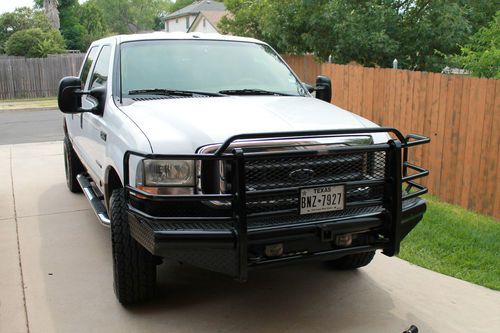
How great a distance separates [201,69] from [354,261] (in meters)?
2.19

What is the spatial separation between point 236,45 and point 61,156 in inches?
246

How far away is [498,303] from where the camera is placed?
4289mm

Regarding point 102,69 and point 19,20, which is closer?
point 102,69

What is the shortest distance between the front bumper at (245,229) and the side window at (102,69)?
1.83 m

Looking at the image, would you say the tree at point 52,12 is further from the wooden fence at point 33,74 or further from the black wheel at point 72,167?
the black wheel at point 72,167

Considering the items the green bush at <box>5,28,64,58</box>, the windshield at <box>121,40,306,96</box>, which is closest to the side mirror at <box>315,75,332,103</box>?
the windshield at <box>121,40,306,96</box>

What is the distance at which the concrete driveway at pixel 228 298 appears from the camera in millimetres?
3913

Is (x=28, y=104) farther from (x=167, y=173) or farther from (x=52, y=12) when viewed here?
(x=167, y=173)

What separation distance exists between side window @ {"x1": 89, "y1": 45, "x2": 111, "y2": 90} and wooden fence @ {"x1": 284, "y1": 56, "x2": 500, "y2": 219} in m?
4.54

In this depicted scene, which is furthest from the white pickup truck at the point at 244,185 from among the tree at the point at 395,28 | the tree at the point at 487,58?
the tree at the point at 395,28

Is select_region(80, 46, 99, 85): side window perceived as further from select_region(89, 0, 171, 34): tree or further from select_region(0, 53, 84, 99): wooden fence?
select_region(89, 0, 171, 34): tree

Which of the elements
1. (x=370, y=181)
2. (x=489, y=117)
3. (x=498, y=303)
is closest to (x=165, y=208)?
(x=370, y=181)

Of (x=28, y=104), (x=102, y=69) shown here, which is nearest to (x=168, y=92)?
(x=102, y=69)

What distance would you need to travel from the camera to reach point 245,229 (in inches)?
126
